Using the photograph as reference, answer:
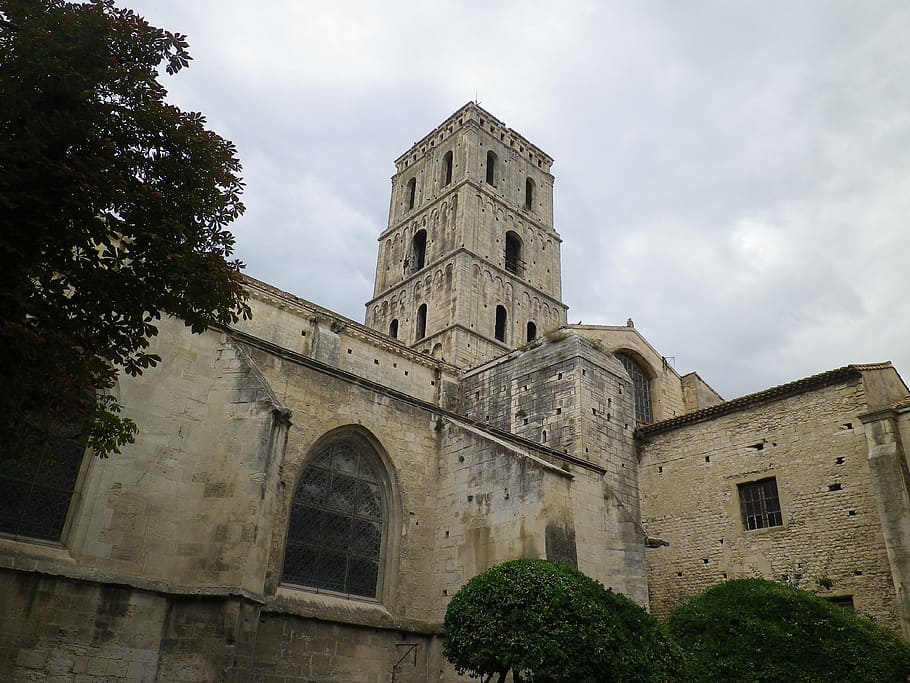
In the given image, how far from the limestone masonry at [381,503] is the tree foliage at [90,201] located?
102 inches

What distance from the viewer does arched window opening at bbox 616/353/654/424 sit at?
22.9 metres

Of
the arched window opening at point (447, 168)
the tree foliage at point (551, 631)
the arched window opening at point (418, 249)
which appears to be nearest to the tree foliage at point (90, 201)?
the tree foliage at point (551, 631)

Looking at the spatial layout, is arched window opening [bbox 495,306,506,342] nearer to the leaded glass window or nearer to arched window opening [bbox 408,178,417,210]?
arched window opening [bbox 408,178,417,210]

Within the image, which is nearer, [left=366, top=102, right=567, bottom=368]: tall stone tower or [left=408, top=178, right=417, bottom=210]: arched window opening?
[left=366, top=102, right=567, bottom=368]: tall stone tower

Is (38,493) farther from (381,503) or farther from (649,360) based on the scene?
(649,360)

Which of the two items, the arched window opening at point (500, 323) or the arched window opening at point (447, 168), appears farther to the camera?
the arched window opening at point (447, 168)

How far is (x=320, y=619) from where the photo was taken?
10.3 meters

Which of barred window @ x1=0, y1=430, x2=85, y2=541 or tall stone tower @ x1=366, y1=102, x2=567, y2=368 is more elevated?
tall stone tower @ x1=366, y1=102, x2=567, y2=368

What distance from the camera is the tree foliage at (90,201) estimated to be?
580cm

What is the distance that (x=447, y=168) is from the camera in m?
34.4

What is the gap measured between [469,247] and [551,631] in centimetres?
2326

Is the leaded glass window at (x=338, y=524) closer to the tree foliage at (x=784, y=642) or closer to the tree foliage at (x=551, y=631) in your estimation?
the tree foliage at (x=551, y=631)

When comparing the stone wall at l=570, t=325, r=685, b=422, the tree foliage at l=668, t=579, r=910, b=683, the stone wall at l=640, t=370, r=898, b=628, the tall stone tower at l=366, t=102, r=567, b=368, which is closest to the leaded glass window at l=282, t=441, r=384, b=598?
the tree foliage at l=668, t=579, r=910, b=683

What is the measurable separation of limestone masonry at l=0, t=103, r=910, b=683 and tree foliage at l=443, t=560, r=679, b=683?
2.09 m
